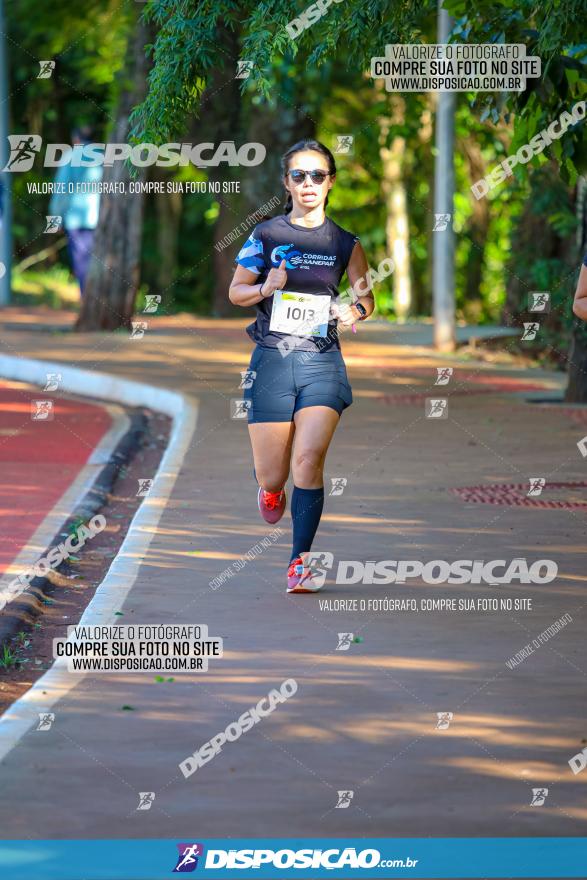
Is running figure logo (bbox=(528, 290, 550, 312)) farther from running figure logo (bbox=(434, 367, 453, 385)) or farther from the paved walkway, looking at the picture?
the paved walkway

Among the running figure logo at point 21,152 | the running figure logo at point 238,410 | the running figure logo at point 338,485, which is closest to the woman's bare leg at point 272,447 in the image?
the running figure logo at point 338,485

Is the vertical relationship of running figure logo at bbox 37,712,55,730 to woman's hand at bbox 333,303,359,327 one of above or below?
below

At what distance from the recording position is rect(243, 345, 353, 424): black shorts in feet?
29.4

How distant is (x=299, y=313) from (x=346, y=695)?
2.40m

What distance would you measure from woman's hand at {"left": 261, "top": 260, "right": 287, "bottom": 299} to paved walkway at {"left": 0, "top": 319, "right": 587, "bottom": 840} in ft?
4.87

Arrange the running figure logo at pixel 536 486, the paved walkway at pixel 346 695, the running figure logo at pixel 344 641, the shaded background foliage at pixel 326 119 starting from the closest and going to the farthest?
the paved walkway at pixel 346 695 → the running figure logo at pixel 344 641 → the shaded background foliage at pixel 326 119 → the running figure logo at pixel 536 486

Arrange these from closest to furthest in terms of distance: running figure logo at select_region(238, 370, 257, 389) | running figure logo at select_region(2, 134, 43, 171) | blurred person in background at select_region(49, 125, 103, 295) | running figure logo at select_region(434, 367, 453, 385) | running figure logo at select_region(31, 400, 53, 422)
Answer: running figure logo at select_region(238, 370, 257, 389)
running figure logo at select_region(31, 400, 53, 422)
running figure logo at select_region(434, 367, 453, 385)
blurred person in background at select_region(49, 125, 103, 295)
running figure logo at select_region(2, 134, 43, 171)

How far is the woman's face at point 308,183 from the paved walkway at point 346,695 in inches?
75.8

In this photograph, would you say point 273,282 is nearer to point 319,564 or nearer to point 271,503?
point 271,503

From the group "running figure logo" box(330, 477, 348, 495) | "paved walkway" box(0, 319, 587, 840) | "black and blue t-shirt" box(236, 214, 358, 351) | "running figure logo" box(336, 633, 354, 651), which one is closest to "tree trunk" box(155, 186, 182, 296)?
"paved walkway" box(0, 319, 587, 840)

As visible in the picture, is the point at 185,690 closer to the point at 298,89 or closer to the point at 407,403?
the point at 407,403

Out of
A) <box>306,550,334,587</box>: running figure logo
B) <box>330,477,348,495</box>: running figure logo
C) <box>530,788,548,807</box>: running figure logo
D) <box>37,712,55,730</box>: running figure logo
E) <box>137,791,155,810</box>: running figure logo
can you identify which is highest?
<box>530,788,548,807</box>: running figure logo

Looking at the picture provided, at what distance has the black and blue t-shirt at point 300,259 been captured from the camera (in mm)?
8891

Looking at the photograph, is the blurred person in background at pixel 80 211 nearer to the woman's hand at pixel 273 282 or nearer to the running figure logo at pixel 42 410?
the running figure logo at pixel 42 410
